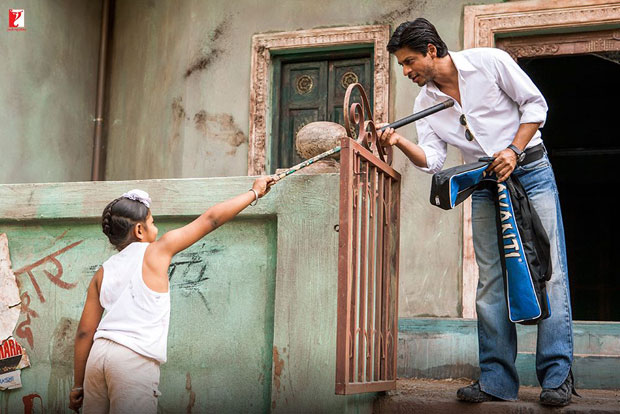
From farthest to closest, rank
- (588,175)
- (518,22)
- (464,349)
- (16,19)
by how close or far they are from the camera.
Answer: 1. (588,175)
2. (16,19)
3. (518,22)
4. (464,349)

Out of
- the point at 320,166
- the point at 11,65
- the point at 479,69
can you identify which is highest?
the point at 11,65

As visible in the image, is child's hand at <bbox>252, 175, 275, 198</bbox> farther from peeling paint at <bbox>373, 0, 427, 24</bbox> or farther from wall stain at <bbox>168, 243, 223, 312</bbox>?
peeling paint at <bbox>373, 0, 427, 24</bbox>

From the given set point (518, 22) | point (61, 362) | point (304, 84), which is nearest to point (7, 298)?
point (61, 362)

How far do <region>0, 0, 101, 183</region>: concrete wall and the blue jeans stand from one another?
4.39 m

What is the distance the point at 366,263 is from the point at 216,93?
12.8 feet

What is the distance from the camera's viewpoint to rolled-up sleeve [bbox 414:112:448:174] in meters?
4.34

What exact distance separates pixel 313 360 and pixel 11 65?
4.25 metres

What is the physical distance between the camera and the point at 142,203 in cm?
363

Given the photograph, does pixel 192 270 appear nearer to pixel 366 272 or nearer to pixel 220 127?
pixel 366 272

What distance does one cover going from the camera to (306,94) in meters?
7.51

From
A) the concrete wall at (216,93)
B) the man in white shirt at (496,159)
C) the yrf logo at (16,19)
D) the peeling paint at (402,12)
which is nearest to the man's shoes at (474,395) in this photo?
the man in white shirt at (496,159)

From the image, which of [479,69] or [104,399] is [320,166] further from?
[104,399]

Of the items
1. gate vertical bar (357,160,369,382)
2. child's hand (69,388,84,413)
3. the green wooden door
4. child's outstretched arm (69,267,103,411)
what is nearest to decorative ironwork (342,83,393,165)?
gate vertical bar (357,160,369,382)

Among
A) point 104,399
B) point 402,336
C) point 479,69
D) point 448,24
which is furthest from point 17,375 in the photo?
point 448,24
